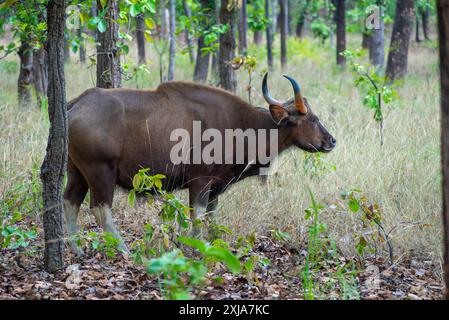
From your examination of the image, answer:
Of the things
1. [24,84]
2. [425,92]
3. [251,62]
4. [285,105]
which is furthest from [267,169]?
[425,92]

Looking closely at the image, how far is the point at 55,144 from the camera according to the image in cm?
565

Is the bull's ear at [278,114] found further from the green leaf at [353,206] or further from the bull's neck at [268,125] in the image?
the green leaf at [353,206]

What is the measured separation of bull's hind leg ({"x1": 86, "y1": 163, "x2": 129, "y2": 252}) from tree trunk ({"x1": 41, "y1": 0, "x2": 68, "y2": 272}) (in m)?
1.16

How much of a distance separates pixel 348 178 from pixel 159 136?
8.87ft

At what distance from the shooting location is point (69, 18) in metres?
7.21

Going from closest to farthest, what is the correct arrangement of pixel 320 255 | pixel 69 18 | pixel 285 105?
pixel 320 255 < pixel 69 18 < pixel 285 105

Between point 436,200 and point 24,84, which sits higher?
point 24,84

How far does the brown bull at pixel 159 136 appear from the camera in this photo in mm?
6918

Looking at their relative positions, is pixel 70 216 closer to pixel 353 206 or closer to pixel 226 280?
pixel 226 280

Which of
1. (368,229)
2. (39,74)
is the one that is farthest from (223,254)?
(39,74)

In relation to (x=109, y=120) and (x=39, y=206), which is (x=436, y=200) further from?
(x=39, y=206)

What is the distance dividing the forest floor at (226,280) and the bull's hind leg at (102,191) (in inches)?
18.3
